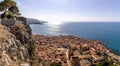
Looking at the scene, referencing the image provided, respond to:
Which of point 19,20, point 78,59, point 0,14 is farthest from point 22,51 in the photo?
point 78,59

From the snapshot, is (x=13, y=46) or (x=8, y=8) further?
(x=8, y=8)

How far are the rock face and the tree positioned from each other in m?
6.81

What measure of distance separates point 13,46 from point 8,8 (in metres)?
16.0

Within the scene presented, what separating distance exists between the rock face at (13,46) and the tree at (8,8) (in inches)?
268

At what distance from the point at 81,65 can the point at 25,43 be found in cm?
3453

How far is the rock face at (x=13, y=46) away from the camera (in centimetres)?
2454

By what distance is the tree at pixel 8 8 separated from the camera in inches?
1582

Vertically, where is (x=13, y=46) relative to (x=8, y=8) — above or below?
below

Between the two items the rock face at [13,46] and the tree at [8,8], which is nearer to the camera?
the rock face at [13,46]

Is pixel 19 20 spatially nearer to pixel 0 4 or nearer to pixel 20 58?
pixel 0 4

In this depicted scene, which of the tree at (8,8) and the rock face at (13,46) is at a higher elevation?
the tree at (8,8)

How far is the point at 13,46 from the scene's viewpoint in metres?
28.7

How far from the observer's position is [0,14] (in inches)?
1714

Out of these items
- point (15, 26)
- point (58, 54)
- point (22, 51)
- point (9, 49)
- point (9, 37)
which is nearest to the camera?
point (9, 49)
